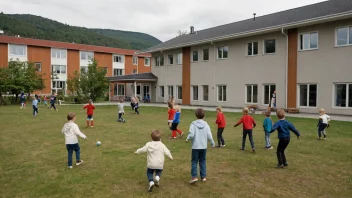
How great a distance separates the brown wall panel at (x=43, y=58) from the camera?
46250 mm

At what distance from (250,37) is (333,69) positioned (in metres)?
7.59

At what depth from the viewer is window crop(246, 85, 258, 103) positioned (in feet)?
79.6

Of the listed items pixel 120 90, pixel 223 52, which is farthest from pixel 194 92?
pixel 120 90

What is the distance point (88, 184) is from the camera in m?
5.77

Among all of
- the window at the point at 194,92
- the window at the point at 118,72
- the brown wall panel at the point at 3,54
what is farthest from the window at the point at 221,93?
the brown wall panel at the point at 3,54

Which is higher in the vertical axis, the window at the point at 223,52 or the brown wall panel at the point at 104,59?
the brown wall panel at the point at 104,59

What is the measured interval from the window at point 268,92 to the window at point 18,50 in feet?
128

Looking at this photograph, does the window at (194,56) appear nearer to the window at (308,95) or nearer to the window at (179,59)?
the window at (179,59)

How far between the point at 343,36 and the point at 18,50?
146 feet

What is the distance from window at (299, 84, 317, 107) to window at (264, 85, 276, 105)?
2.25m

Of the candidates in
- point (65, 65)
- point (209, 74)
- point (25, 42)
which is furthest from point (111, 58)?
point (209, 74)

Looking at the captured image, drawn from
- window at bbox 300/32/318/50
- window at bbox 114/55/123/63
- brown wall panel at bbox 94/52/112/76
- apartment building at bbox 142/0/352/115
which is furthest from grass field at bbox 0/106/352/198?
window at bbox 114/55/123/63

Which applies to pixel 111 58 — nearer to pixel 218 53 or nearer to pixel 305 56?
pixel 218 53

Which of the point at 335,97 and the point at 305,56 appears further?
the point at 305,56
